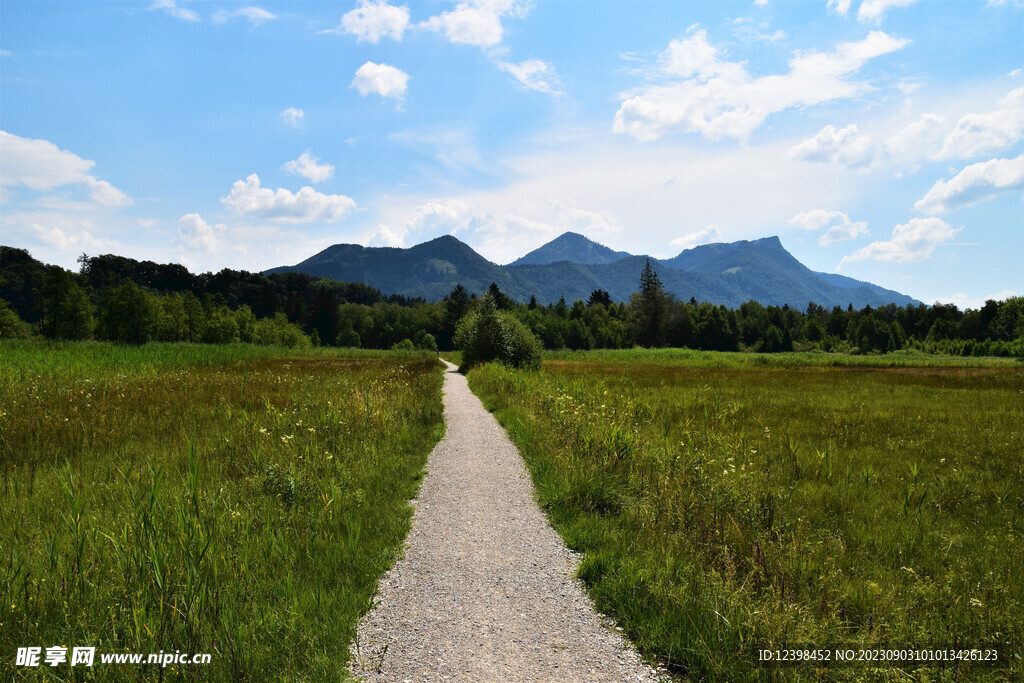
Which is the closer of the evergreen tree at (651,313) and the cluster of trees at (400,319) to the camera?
the cluster of trees at (400,319)

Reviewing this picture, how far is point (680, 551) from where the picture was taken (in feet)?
17.6

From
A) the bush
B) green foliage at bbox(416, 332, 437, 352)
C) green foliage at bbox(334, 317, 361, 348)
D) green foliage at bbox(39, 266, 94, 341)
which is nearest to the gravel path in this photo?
the bush

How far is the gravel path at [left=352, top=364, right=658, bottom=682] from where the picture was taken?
11.8ft

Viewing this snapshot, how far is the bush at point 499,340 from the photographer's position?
33.2 m

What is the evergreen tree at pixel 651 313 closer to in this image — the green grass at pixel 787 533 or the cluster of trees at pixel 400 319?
the cluster of trees at pixel 400 319

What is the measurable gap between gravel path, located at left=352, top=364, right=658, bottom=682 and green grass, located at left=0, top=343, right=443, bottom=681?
0.34m

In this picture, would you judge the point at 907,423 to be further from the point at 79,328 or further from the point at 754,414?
the point at 79,328

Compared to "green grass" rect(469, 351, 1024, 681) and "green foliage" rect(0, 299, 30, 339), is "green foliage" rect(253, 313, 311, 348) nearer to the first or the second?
"green foliage" rect(0, 299, 30, 339)

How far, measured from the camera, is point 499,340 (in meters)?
33.5

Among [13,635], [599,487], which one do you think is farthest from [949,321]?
[13,635]

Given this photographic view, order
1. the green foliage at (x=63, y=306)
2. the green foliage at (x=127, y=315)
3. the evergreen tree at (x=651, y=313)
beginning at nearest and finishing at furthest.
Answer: the green foliage at (x=63, y=306)
the green foliage at (x=127, y=315)
the evergreen tree at (x=651, y=313)

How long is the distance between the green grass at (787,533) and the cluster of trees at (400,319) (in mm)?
72906

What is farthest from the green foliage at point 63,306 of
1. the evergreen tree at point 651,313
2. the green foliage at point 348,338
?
the evergreen tree at point 651,313

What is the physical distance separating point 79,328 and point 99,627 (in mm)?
84559
